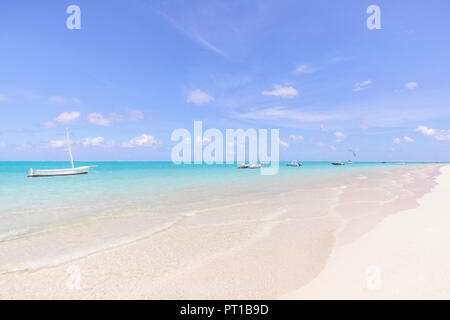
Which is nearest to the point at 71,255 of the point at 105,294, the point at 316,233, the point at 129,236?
the point at 129,236

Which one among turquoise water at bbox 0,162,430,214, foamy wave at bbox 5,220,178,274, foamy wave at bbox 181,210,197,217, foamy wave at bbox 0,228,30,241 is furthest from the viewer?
turquoise water at bbox 0,162,430,214

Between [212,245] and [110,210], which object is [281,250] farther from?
[110,210]

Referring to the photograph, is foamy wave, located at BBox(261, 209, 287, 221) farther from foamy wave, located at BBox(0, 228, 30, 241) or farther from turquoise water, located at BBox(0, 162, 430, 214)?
turquoise water, located at BBox(0, 162, 430, 214)

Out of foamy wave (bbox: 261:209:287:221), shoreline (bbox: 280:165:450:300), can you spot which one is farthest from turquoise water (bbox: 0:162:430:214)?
shoreline (bbox: 280:165:450:300)

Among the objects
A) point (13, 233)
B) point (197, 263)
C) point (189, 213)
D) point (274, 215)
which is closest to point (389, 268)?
point (197, 263)

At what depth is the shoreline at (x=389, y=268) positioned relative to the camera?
395cm

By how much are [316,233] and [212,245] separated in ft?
12.6

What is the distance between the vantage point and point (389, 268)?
15.8ft

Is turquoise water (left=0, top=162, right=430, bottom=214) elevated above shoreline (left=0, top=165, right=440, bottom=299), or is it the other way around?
shoreline (left=0, top=165, right=440, bottom=299)

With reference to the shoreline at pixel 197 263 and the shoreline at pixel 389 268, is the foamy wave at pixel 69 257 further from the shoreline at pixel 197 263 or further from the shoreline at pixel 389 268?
the shoreline at pixel 389 268

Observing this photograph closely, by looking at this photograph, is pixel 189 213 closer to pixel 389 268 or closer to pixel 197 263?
pixel 197 263

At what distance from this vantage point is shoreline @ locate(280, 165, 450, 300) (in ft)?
12.9

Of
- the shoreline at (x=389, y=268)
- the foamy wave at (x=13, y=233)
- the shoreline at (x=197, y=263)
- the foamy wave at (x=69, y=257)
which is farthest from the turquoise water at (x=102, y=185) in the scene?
the shoreline at (x=389, y=268)
